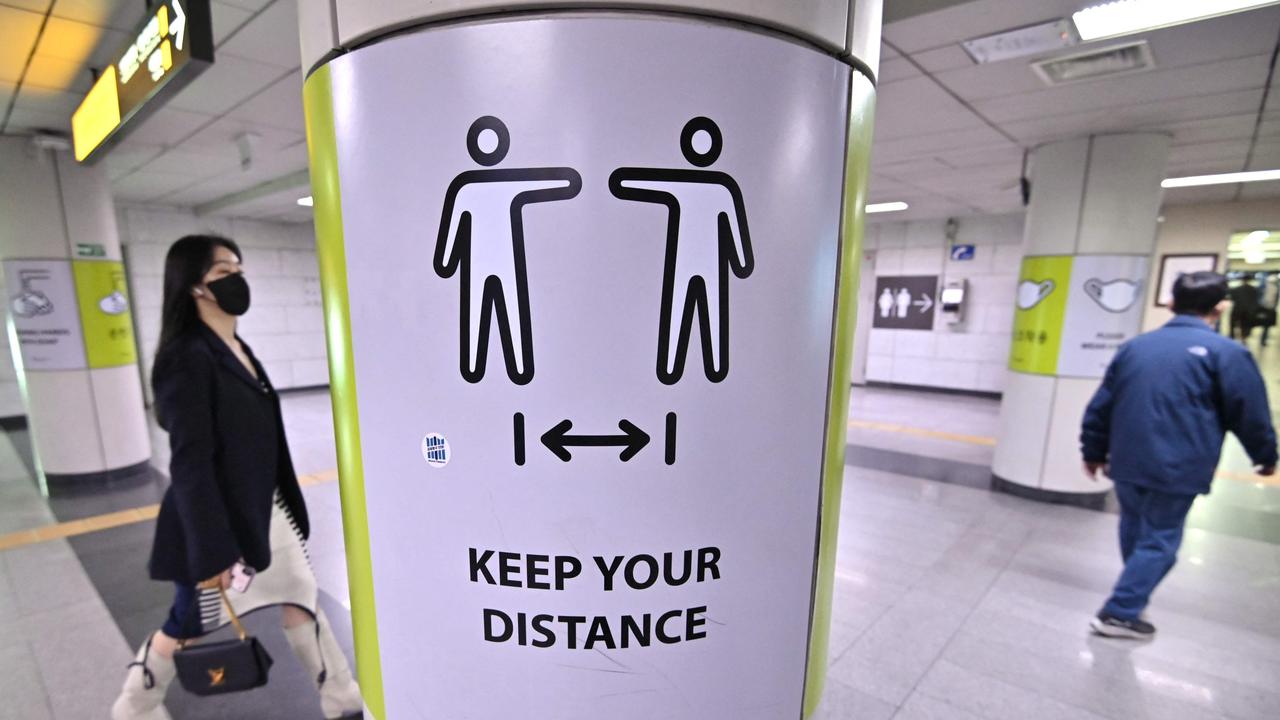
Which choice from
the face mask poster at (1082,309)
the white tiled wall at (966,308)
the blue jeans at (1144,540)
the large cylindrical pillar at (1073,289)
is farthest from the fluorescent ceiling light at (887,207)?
the blue jeans at (1144,540)

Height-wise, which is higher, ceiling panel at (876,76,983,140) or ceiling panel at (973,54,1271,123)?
ceiling panel at (876,76,983,140)

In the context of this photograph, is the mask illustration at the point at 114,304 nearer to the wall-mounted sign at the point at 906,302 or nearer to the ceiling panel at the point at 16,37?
the ceiling panel at the point at 16,37

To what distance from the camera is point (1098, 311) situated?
4621 millimetres

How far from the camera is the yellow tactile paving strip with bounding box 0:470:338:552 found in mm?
4055

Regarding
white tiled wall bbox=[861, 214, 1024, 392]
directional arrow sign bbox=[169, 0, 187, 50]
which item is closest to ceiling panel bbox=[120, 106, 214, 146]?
directional arrow sign bbox=[169, 0, 187, 50]

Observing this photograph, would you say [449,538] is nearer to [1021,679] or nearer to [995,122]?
[1021,679]

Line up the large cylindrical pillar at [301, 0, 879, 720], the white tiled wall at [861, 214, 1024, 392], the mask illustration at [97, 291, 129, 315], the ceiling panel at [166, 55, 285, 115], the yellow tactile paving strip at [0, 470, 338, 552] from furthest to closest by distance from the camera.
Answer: the white tiled wall at [861, 214, 1024, 392]
the mask illustration at [97, 291, 129, 315]
the yellow tactile paving strip at [0, 470, 338, 552]
the ceiling panel at [166, 55, 285, 115]
the large cylindrical pillar at [301, 0, 879, 720]

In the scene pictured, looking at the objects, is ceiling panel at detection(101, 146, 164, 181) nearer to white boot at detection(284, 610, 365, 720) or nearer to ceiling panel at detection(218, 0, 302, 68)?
ceiling panel at detection(218, 0, 302, 68)

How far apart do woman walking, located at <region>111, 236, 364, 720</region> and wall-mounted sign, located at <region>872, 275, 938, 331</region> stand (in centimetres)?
1059

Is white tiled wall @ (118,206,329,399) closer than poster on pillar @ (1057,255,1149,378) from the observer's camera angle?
No

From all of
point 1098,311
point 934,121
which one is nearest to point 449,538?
point 934,121

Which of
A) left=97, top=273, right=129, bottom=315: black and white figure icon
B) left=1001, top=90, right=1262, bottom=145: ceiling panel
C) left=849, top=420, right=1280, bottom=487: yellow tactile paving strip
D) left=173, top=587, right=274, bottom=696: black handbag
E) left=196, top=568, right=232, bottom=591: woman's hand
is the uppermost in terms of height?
left=1001, top=90, right=1262, bottom=145: ceiling panel

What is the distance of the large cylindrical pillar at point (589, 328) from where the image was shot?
73cm

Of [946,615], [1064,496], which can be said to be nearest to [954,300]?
[1064,496]
